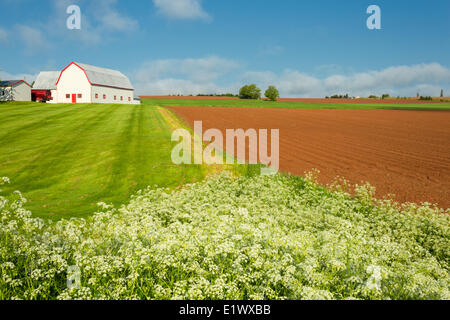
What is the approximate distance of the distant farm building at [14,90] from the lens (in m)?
55.2

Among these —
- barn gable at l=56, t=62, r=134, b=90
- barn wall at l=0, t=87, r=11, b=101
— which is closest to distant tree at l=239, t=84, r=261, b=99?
barn gable at l=56, t=62, r=134, b=90

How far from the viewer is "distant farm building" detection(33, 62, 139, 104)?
2269 inches

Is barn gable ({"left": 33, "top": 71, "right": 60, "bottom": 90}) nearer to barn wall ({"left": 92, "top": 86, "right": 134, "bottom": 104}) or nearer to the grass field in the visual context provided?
barn wall ({"left": 92, "top": 86, "right": 134, "bottom": 104})

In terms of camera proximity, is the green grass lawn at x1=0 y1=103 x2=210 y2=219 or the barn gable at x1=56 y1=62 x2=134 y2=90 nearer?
the green grass lawn at x1=0 y1=103 x2=210 y2=219

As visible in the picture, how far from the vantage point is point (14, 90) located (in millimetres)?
56156

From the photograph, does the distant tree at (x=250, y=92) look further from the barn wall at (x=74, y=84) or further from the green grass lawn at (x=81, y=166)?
the green grass lawn at (x=81, y=166)

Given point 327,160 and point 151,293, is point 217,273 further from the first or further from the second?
point 327,160

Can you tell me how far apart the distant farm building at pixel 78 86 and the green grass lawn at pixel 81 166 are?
119 feet

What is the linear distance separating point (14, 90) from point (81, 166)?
186 ft

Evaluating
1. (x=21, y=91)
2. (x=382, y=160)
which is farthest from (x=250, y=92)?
(x=382, y=160)

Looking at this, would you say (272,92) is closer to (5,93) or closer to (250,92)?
(250,92)

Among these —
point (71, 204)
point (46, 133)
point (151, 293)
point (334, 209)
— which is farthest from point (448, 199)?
point (46, 133)

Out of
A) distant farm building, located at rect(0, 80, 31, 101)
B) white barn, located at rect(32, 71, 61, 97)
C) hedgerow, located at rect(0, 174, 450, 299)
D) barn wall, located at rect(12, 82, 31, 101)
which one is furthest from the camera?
white barn, located at rect(32, 71, 61, 97)

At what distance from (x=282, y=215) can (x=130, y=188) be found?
785 centimetres
